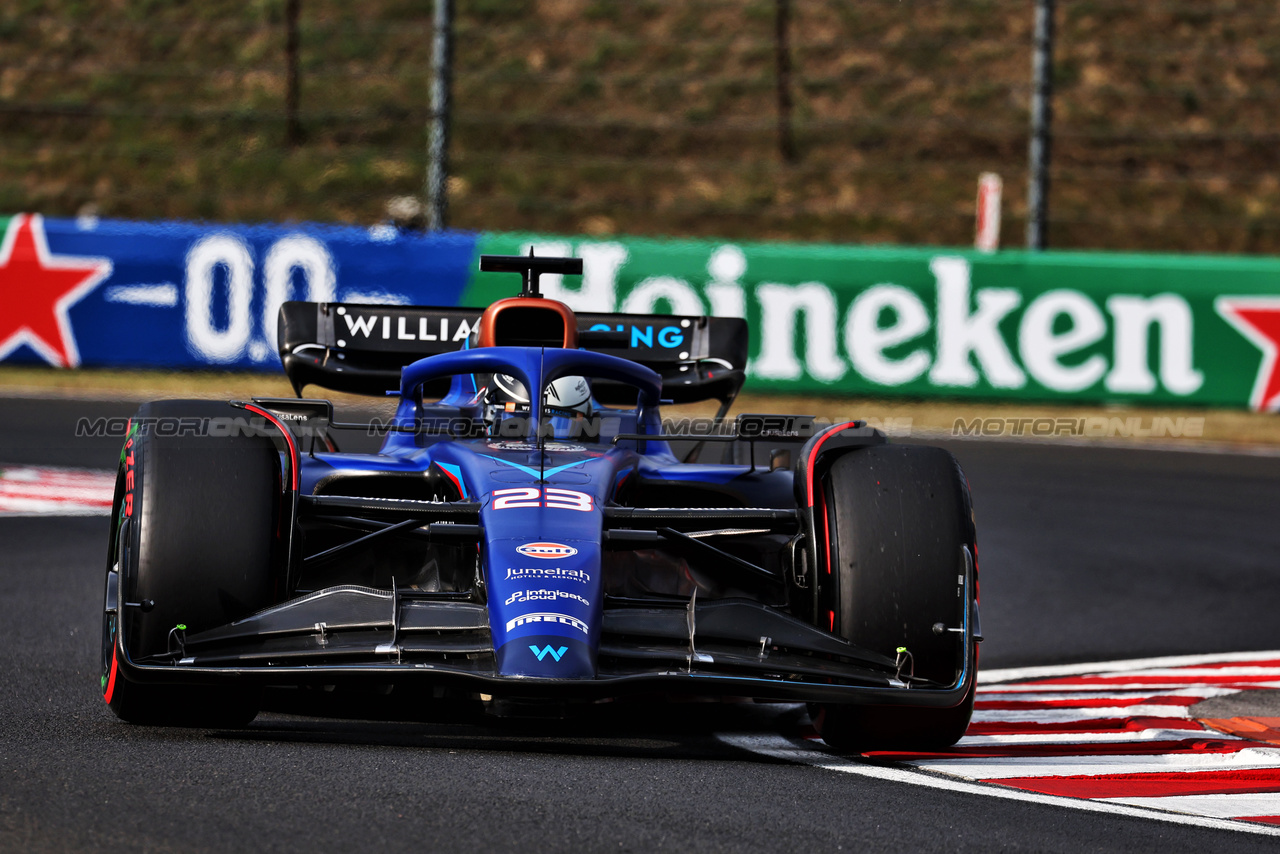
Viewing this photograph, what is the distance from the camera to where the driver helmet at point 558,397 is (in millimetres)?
5797

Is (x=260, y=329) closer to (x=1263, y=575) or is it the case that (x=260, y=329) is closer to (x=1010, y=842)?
(x=1263, y=575)

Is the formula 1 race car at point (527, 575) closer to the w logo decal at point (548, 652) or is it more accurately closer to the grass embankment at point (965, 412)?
the w logo decal at point (548, 652)

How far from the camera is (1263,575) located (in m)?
8.51

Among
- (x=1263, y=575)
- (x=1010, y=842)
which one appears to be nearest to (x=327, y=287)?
(x=1263, y=575)

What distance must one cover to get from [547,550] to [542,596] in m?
0.20

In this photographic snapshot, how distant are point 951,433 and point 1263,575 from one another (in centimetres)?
423

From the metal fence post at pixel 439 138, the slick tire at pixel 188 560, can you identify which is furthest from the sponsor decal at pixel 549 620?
the metal fence post at pixel 439 138

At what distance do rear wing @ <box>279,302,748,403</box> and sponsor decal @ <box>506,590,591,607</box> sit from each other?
8.45ft

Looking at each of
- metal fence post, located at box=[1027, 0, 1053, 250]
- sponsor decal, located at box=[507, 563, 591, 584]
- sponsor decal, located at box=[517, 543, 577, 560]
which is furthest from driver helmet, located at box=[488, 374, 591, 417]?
metal fence post, located at box=[1027, 0, 1053, 250]

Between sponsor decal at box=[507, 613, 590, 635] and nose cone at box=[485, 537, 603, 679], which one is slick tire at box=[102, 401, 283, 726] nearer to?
nose cone at box=[485, 537, 603, 679]

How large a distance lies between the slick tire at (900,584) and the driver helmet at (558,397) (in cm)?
126

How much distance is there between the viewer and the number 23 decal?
4742 millimetres

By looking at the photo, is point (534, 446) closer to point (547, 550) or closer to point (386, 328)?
point (547, 550)

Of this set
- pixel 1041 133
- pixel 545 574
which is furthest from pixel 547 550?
pixel 1041 133
